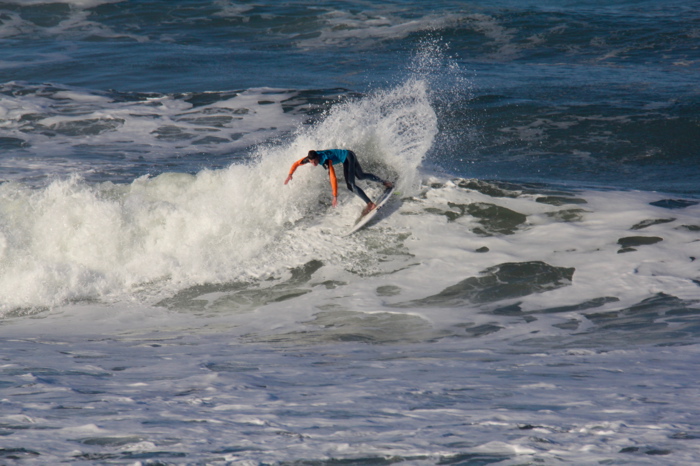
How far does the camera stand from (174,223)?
414 inches

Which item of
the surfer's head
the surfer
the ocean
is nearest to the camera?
the ocean

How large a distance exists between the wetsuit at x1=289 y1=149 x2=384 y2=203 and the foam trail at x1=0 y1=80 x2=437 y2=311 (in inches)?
20.0

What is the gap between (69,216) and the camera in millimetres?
10414

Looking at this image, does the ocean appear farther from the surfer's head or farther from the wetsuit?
the surfer's head

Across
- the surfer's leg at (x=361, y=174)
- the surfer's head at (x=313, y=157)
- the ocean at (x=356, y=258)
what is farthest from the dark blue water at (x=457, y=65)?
the surfer's head at (x=313, y=157)

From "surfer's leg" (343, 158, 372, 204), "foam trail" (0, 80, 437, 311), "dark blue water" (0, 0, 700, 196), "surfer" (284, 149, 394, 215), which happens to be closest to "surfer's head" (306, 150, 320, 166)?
"surfer" (284, 149, 394, 215)

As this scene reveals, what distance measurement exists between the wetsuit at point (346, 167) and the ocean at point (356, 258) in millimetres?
509

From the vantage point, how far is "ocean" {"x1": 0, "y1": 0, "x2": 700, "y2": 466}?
4.29m

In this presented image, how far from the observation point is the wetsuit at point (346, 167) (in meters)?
9.97

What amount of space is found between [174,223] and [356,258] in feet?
9.82

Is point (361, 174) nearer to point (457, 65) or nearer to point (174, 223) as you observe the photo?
point (174, 223)

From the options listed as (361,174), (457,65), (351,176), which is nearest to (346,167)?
(351,176)

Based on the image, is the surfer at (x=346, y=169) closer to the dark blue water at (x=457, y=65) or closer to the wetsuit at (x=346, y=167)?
the wetsuit at (x=346, y=167)

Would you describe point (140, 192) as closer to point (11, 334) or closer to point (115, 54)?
point (11, 334)
